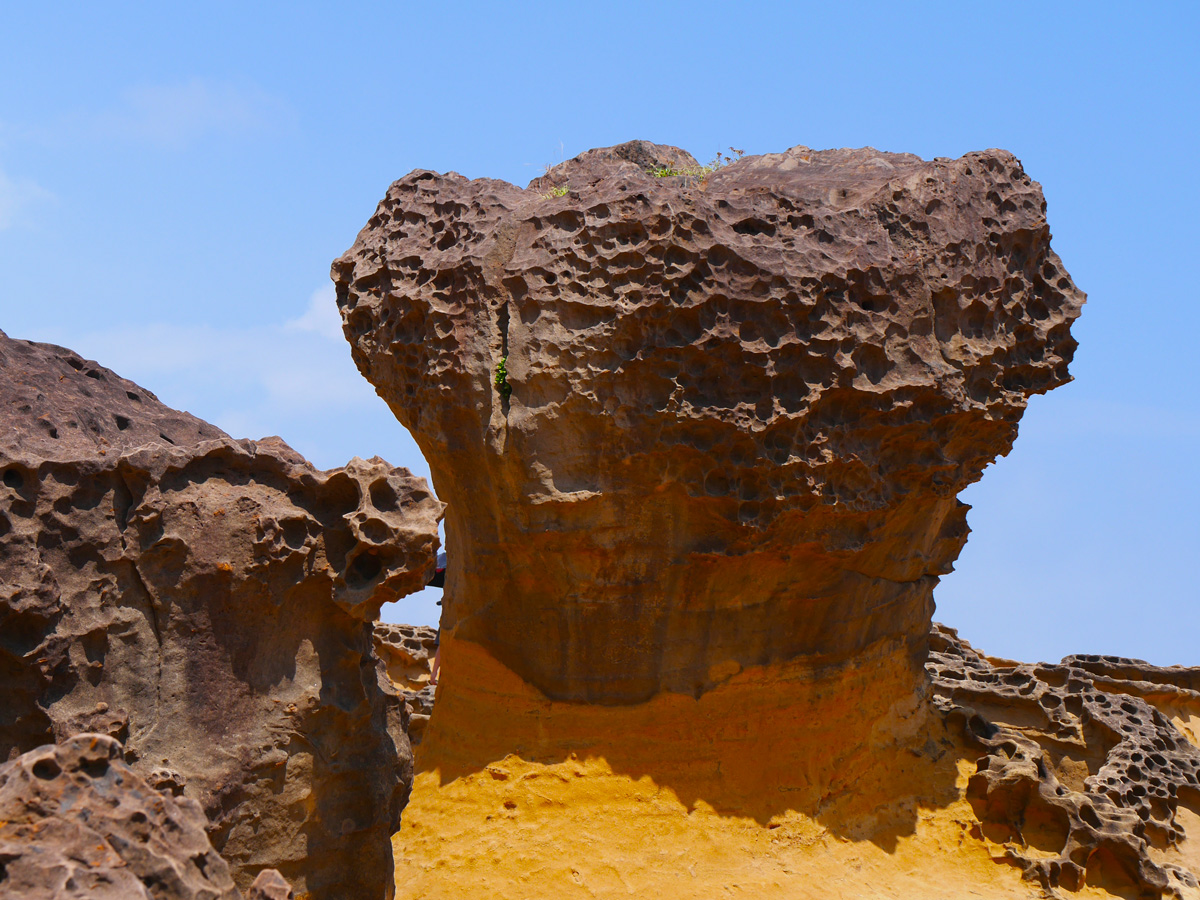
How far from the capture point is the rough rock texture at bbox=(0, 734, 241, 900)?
285 centimetres

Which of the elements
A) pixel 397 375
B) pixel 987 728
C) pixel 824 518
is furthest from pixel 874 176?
pixel 987 728

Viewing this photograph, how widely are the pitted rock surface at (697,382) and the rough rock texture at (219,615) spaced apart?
2.06 m

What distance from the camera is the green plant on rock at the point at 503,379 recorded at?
23.7ft

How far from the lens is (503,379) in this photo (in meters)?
7.25

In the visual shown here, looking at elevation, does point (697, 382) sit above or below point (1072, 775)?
above

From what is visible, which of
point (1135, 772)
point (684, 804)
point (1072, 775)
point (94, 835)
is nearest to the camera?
point (94, 835)

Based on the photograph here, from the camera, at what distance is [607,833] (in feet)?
24.0

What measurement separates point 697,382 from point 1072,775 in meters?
4.54

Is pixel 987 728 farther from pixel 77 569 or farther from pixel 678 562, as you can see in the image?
pixel 77 569

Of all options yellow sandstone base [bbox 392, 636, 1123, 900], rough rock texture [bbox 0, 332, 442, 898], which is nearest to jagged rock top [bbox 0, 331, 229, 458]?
rough rock texture [bbox 0, 332, 442, 898]

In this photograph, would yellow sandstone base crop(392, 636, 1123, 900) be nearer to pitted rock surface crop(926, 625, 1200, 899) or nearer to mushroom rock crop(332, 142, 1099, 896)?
mushroom rock crop(332, 142, 1099, 896)

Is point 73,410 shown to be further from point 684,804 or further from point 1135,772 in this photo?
point 1135,772

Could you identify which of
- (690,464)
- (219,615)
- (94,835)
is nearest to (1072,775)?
(690,464)

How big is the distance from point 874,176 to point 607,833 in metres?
4.37
